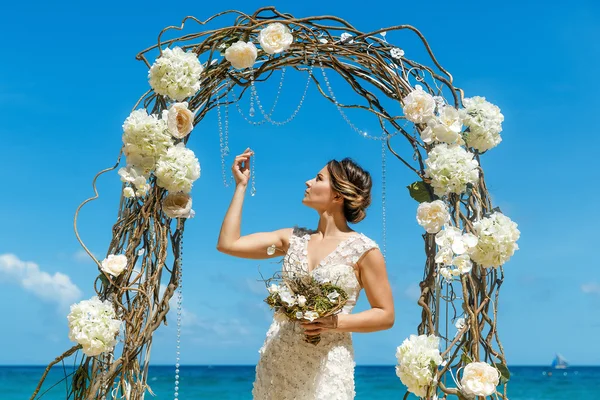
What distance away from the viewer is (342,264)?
3.86 metres

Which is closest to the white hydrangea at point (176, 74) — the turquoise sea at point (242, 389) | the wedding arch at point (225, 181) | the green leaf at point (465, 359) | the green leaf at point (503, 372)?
the wedding arch at point (225, 181)

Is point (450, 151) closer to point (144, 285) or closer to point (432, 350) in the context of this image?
point (432, 350)

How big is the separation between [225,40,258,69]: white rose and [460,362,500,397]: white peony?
6.56 ft

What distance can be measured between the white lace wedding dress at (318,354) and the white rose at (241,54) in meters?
1.12

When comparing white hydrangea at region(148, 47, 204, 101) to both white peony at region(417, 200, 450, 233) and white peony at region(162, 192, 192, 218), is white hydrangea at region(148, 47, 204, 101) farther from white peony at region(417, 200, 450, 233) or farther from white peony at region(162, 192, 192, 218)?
white peony at region(417, 200, 450, 233)

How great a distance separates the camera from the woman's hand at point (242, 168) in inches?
158

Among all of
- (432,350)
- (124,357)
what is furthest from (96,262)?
(432,350)

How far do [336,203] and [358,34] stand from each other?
98 centimetres

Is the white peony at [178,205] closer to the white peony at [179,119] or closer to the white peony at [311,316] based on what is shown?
the white peony at [179,119]

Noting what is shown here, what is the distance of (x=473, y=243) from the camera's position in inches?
143

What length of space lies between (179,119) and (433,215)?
1.44 metres

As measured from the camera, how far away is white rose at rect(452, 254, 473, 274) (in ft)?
11.8

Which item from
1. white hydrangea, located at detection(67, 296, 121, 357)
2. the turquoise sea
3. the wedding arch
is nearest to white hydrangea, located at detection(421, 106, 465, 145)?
the wedding arch

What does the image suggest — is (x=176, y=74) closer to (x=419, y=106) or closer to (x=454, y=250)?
(x=419, y=106)
